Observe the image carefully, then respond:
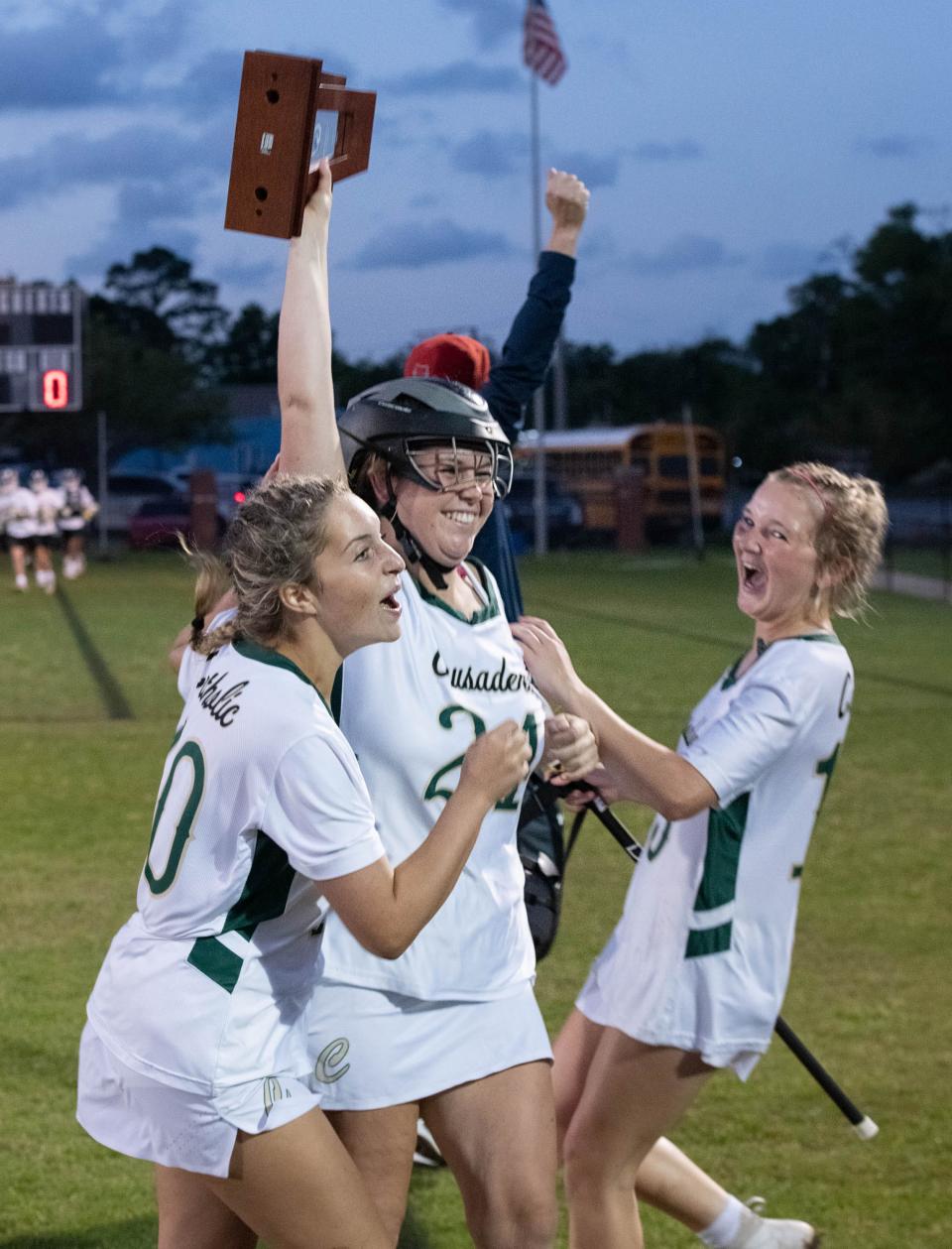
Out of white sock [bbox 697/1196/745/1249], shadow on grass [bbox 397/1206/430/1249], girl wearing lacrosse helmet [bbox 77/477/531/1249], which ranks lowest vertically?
shadow on grass [bbox 397/1206/430/1249]

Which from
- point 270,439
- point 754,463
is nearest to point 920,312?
point 754,463

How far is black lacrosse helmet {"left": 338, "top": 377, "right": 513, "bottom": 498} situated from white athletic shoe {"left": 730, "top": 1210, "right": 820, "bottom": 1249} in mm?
2014

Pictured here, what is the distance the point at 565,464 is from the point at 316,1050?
2059 inches

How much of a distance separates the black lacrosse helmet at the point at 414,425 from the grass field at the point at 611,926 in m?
2.44

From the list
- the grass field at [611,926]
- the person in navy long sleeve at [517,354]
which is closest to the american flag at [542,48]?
the grass field at [611,926]

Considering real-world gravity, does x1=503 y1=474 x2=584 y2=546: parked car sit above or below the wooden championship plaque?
below

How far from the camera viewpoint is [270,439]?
7575 centimetres

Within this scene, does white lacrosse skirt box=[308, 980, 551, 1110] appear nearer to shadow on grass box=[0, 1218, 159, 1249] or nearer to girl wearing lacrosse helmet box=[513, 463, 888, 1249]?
girl wearing lacrosse helmet box=[513, 463, 888, 1249]

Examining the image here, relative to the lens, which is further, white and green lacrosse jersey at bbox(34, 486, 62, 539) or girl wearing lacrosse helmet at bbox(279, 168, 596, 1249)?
white and green lacrosse jersey at bbox(34, 486, 62, 539)

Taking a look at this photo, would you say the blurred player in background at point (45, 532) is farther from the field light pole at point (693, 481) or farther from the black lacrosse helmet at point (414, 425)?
the black lacrosse helmet at point (414, 425)

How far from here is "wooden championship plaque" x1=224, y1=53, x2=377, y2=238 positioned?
10.7ft

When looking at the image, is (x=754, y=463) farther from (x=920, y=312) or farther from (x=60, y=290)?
(x=60, y=290)

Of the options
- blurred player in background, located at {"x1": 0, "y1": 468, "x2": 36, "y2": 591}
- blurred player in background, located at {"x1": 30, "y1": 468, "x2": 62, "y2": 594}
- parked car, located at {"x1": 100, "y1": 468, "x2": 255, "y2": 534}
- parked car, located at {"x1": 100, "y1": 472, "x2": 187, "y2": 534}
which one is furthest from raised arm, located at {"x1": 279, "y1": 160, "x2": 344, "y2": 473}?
parked car, located at {"x1": 100, "y1": 472, "x2": 187, "y2": 534}

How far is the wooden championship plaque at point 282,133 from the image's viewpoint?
129 inches
